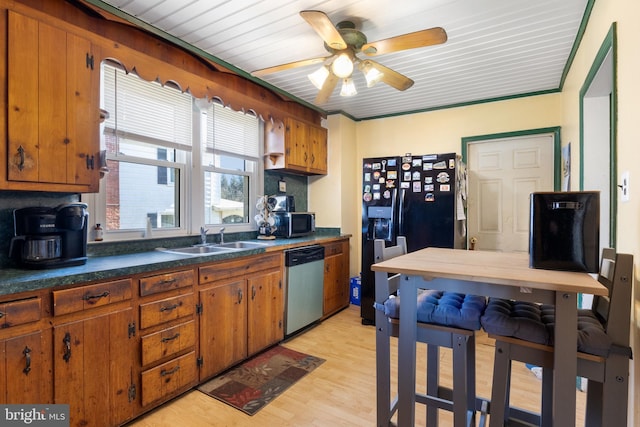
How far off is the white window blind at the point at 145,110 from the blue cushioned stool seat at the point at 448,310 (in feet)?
7.58

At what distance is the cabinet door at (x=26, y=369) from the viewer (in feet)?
4.62

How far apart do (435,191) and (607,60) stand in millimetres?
1725

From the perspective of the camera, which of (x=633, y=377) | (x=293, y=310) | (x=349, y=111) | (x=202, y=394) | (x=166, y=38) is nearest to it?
(x=633, y=377)

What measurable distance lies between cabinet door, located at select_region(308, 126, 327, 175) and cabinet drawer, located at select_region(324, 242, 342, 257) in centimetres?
97

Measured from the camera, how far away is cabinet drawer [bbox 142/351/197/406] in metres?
1.93

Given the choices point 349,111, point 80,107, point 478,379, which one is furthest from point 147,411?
point 349,111

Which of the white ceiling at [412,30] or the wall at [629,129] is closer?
the wall at [629,129]

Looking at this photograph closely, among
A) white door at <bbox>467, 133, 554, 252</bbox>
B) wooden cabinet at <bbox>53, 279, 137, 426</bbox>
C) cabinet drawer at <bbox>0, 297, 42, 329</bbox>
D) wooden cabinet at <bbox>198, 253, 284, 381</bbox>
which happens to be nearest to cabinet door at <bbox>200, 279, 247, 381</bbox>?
wooden cabinet at <bbox>198, 253, 284, 381</bbox>

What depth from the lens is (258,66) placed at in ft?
9.73

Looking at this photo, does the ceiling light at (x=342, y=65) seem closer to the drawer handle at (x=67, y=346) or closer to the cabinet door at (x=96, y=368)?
the cabinet door at (x=96, y=368)

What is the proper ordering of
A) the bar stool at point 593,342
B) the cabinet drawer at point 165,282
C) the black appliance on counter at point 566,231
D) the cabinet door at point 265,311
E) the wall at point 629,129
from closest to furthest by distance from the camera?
the bar stool at point 593,342
the black appliance on counter at point 566,231
the wall at point 629,129
the cabinet drawer at point 165,282
the cabinet door at point 265,311

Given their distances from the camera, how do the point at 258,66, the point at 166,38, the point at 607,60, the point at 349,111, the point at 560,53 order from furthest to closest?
the point at 349,111 < the point at 258,66 < the point at 560,53 < the point at 166,38 < the point at 607,60

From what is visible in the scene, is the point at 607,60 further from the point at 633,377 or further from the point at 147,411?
the point at 147,411

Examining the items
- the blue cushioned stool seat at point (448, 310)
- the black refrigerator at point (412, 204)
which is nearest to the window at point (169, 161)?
the black refrigerator at point (412, 204)
